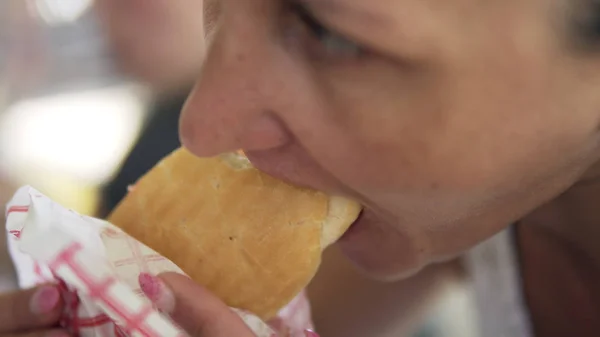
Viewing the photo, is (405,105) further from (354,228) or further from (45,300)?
A: (45,300)

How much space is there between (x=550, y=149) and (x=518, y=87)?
0.08 metres

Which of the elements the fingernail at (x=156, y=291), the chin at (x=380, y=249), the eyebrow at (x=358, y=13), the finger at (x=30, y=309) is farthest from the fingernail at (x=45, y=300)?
the eyebrow at (x=358, y=13)

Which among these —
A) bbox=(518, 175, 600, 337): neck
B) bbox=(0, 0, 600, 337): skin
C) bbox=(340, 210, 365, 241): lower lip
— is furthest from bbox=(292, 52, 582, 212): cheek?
bbox=(518, 175, 600, 337): neck

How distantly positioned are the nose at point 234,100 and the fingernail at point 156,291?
0.39ft

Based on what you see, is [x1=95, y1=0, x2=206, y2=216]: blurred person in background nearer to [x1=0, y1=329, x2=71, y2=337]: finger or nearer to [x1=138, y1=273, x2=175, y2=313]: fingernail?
[x1=0, y1=329, x2=71, y2=337]: finger

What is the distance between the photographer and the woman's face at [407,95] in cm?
45

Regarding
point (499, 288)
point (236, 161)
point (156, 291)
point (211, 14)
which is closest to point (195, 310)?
point (156, 291)

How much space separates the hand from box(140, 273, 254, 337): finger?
142mm

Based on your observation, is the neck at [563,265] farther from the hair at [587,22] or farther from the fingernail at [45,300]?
the fingernail at [45,300]

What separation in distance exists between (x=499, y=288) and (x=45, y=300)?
63cm

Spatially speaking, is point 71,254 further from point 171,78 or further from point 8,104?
point 8,104

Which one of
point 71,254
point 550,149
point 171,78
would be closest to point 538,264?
point 550,149

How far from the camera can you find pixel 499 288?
957mm

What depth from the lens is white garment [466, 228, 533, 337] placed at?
0.94 metres
